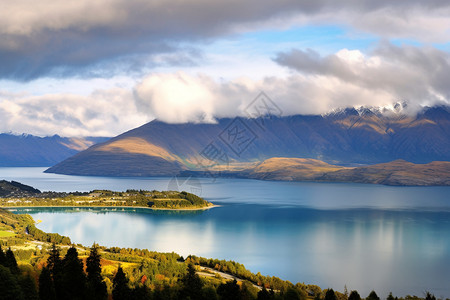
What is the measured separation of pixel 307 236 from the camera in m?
69.1

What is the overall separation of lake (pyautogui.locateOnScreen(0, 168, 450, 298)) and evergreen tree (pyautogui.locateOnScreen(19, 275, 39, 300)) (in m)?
22.9

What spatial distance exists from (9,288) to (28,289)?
1.69 metres

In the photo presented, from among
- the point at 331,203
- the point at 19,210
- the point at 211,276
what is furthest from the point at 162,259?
the point at 331,203

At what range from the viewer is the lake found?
47.4 metres

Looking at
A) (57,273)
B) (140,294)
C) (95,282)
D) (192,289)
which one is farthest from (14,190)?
(140,294)

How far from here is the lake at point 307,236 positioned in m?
47.4

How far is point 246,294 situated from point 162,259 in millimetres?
16662

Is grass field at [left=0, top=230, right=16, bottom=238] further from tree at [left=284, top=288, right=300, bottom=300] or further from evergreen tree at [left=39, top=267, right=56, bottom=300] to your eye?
tree at [left=284, top=288, right=300, bottom=300]

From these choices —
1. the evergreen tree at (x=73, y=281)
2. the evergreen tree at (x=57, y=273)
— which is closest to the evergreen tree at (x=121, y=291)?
the evergreen tree at (x=73, y=281)

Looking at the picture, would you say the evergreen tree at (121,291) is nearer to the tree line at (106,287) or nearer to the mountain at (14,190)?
the tree line at (106,287)

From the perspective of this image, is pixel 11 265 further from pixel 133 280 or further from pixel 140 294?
pixel 140 294

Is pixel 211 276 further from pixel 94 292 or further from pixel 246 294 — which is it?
pixel 94 292

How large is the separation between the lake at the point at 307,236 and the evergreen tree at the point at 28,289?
900 inches

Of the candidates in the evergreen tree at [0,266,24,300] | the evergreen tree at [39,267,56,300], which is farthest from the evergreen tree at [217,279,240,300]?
the evergreen tree at [0,266,24,300]
